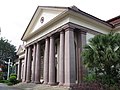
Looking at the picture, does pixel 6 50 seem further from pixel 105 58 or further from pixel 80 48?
pixel 105 58

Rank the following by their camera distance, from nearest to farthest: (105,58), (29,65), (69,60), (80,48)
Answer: (105,58)
(69,60)
(80,48)
(29,65)

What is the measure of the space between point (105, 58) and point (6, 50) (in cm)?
5468

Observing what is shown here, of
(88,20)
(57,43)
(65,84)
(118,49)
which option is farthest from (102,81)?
(57,43)

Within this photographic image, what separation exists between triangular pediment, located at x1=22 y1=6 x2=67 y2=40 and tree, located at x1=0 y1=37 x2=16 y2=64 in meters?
36.3

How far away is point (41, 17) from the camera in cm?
2466

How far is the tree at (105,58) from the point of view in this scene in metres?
13.6

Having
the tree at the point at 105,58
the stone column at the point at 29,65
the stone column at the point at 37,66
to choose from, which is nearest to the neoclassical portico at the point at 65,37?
the stone column at the point at 37,66

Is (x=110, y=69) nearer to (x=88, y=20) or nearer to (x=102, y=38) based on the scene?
(x=102, y=38)

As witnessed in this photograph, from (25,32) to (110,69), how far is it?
59.4ft

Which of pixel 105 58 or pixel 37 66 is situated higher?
pixel 105 58

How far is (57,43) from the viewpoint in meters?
25.1

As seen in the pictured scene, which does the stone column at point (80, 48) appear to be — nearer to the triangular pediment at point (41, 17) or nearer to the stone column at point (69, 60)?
the stone column at point (69, 60)

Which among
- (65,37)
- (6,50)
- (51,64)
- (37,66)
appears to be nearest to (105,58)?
(65,37)

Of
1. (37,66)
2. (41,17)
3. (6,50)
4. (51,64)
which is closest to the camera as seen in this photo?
(51,64)
